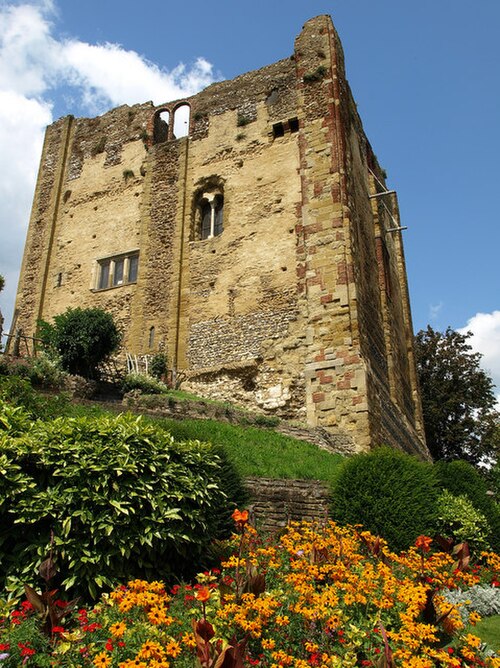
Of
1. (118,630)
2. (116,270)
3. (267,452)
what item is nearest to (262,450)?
(267,452)

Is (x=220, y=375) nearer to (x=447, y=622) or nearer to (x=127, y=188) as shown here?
(x=127, y=188)

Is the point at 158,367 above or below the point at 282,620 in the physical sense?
above

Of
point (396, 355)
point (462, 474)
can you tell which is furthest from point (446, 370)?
point (462, 474)

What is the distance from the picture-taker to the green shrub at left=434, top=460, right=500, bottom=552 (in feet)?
31.1

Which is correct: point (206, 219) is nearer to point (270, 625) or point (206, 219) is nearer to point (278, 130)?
point (278, 130)

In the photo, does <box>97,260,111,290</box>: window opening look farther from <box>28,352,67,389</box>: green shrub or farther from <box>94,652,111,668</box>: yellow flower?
<box>94,652,111,668</box>: yellow flower

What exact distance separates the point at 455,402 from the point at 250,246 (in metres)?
13.5

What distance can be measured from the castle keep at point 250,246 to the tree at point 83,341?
287 centimetres

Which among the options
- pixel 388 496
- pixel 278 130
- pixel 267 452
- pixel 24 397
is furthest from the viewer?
pixel 278 130

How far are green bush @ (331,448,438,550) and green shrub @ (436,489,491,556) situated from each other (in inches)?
13.9

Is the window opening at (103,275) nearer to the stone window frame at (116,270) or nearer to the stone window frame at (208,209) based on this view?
the stone window frame at (116,270)

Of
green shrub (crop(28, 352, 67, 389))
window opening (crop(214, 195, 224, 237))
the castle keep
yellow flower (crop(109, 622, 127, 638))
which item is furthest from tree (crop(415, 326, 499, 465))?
yellow flower (crop(109, 622, 127, 638))

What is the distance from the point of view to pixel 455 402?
88.4ft

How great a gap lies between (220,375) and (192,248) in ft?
16.0
